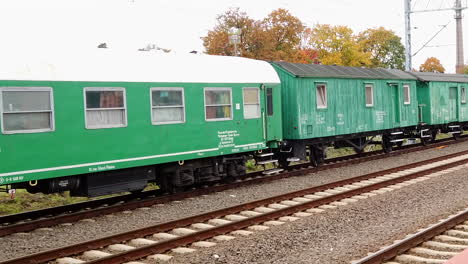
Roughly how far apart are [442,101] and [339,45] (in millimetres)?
27689

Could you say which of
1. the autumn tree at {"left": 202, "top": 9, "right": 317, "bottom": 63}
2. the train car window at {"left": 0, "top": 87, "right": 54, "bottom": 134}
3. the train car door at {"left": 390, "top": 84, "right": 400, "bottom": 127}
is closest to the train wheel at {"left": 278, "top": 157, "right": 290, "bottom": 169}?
the train car door at {"left": 390, "top": 84, "right": 400, "bottom": 127}

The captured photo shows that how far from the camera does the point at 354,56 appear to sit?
5031 centimetres

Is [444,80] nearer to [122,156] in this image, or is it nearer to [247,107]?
[247,107]

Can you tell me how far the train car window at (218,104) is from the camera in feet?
A: 42.0

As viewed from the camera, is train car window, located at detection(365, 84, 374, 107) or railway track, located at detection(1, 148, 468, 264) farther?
train car window, located at detection(365, 84, 374, 107)

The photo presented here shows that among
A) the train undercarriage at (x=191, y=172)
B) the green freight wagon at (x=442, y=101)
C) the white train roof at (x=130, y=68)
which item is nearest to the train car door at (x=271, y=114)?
the white train roof at (x=130, y=68)

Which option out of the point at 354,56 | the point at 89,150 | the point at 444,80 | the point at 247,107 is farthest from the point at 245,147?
the point at 354,56

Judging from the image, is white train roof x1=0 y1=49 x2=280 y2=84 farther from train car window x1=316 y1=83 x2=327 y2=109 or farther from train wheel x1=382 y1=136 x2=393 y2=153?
train wheel x1=382 y1=136 x2=393 y2=153

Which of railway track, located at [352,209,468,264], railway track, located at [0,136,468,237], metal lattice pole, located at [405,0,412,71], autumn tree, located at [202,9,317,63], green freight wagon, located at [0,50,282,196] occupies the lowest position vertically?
railway track, located at [352,209,468,264]

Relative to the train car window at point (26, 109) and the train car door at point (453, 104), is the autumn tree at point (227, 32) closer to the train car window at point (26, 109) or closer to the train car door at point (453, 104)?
the train car door at point (453, 104)

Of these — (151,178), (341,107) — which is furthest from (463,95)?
(151,178)

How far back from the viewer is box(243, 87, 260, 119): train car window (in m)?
13.9

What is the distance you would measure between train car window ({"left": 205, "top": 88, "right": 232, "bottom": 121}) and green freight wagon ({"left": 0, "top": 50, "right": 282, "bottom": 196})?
0.08ft

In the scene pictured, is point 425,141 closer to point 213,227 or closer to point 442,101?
point 442,101
